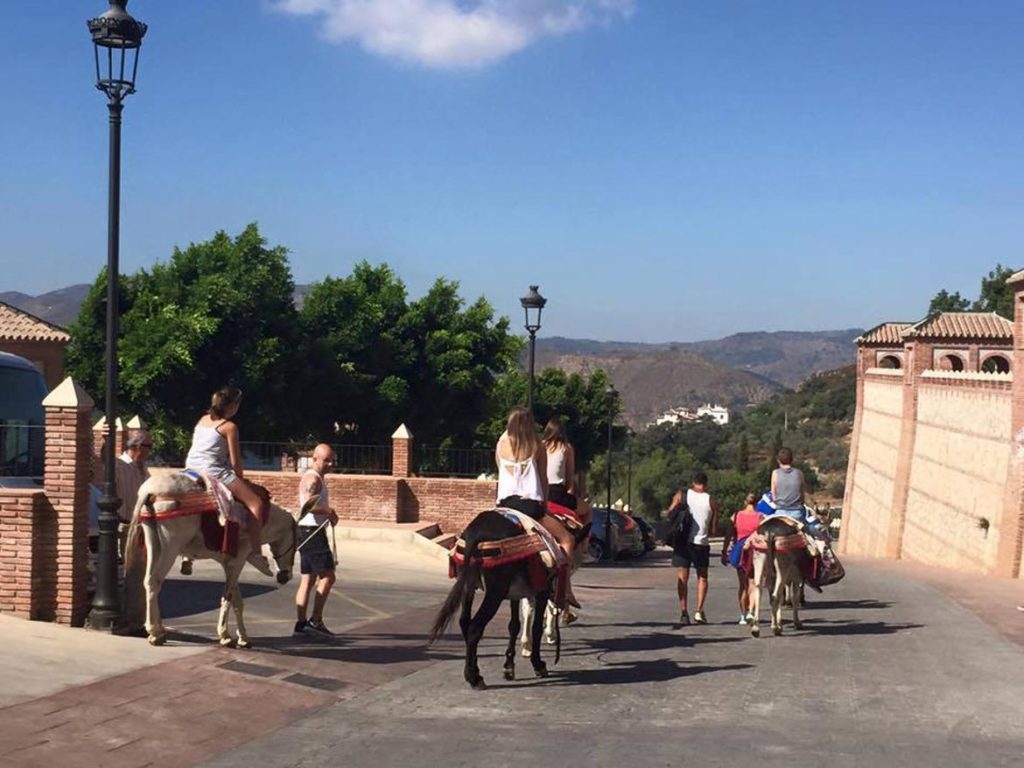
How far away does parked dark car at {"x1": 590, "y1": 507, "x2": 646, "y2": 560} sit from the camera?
104 ft

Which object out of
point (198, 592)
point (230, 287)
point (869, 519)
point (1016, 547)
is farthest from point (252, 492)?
point (869, 519)

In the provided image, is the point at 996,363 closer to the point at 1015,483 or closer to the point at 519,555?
the point at 1015,483

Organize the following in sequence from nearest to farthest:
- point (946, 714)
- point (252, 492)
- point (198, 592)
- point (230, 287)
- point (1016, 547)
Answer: point (946, 714), point (252, 492), point (198, 592), point (1016, 547), point (230, 287)

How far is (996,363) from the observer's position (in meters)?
53.8

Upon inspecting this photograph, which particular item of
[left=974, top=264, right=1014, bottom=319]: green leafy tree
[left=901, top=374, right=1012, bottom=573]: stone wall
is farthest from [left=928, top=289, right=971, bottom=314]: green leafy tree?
[left=901, top=374, right=1012, bottom=573]: stone wall

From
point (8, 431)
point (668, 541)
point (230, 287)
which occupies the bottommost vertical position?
point (668, 541)

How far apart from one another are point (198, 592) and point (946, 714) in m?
8.71

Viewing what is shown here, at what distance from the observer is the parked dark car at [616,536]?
104 ft

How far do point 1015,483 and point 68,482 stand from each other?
88.4 ft

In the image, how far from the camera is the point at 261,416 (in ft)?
127

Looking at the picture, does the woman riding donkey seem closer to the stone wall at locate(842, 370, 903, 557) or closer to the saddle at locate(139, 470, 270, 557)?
the saddle at locate(139, 470, 270, 557)

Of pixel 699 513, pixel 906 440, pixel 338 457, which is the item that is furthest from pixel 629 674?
pixel 906 440

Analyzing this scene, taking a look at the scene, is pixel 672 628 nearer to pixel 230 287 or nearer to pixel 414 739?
pixel 414 739

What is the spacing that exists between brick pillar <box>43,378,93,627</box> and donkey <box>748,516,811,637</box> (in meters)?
7.32
